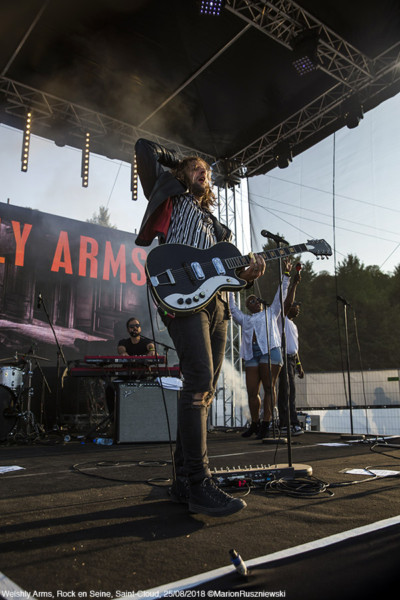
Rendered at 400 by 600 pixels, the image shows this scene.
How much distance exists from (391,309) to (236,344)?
1249 cm

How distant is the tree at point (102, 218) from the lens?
9.62m

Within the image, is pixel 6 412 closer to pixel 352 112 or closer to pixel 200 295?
pixel 200 295

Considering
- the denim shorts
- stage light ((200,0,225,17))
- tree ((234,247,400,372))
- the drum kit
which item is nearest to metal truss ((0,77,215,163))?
stage light ((200,0,225,17))

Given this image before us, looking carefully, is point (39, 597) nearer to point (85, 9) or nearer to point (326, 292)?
point (85, 9)

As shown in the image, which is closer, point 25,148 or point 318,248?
point 318,248

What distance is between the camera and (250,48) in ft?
22.1

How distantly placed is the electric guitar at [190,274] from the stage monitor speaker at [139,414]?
3.34 meters

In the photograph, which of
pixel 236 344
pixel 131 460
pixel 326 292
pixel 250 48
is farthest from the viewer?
pixel 326 292

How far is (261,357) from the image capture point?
530cm

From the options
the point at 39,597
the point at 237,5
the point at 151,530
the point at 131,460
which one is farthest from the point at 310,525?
the point at 237,5

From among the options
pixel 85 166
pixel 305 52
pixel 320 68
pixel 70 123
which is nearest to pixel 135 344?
pixel 85 166

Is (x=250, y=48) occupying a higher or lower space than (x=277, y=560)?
higher

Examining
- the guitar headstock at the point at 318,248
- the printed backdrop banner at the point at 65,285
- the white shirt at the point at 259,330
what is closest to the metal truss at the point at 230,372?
the printed backdrop banner at the point at 65,285

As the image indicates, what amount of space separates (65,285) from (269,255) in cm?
725
